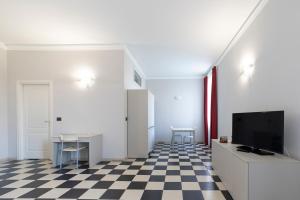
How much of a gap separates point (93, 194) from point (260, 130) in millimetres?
2496

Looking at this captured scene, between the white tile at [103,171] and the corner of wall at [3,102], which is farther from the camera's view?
the corner of wall at [3,102]

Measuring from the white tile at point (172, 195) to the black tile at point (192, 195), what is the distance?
0.07 meters

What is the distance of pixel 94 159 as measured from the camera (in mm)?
4793

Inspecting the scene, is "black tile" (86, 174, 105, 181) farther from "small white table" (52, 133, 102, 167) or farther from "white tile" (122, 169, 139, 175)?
"small white table" (52, 133, 102, 167)

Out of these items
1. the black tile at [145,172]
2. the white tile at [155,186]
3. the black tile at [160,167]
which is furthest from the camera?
the black tile at [160,167]

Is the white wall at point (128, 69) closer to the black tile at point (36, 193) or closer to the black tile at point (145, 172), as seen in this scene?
the black tile at point (145, 172)

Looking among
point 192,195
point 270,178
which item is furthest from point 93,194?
point 270,178

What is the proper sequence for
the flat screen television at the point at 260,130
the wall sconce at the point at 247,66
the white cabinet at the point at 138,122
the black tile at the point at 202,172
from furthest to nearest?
the white cabinet at the point at 138,122
the black tile at the point at 202,172
the wall sconce at the point at 247,66
the flat screen television at the point at 260,130

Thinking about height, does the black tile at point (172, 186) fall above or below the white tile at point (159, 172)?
above

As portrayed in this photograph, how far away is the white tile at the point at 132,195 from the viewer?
2996 millimetres

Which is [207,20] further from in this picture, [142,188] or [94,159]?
[94,159]

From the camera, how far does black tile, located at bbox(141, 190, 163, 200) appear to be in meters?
2.99

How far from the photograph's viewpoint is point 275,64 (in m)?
2.78

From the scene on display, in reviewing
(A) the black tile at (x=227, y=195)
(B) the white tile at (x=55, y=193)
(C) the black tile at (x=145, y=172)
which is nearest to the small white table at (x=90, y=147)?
(C) the black tile at (x=145, y=172)
